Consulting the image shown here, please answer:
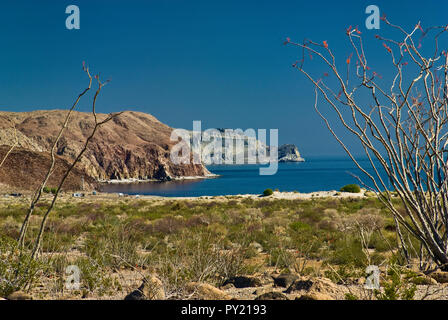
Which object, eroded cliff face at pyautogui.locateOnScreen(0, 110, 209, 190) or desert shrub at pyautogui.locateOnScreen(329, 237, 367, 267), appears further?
eroded cliff face at pyautogui.locateOnScreen(0, 110, 209, 190)

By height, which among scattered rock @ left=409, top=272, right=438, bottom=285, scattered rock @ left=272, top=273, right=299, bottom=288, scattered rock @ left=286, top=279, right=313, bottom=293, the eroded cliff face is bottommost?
scattered rock @ left=272, top=273, right=299, bottom=288

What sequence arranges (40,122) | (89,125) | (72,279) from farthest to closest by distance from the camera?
1. (89,125)
2. (40,122)
3. (72,279)

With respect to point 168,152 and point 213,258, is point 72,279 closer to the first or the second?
point 213,258

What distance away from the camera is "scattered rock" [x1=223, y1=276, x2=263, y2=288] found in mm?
6489

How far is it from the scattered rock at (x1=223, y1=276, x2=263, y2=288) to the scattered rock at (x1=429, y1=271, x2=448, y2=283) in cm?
261

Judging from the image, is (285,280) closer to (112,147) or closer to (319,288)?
(319,288)

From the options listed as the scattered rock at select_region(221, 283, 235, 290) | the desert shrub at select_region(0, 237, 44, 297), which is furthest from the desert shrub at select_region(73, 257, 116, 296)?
the scattered rock at select_region(221, 283, 235, 290)

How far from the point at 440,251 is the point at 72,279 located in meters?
5.63

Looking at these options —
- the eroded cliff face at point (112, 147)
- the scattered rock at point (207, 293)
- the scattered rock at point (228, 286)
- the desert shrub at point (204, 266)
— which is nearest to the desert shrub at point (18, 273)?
the desert shrub at point (204, 266)

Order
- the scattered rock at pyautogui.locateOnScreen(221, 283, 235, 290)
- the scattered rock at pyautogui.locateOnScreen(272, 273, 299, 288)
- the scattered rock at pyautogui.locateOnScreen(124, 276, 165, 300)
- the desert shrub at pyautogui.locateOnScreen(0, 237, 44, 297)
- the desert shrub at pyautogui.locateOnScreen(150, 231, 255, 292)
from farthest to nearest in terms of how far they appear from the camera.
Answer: the scattered rock at pyautogui.locateOnScreen(221, 283, 235, 290) → the scattered rock at pyautogui.locateOnScreen(272, 273, 299, 288) → the desert shrub at pyautogui.locateOnScreen(150, 231, 255, 292) → the desert shrub at pyautogui.locateOnScreen(0, 237, 44, 297) → the scattered rock at pyautogui.locateOnScreen(124, 276, 165, 300)

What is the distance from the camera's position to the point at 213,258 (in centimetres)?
696

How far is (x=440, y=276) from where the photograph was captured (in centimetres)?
553

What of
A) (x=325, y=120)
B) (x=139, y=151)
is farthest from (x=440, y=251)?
(x=139, y=151)

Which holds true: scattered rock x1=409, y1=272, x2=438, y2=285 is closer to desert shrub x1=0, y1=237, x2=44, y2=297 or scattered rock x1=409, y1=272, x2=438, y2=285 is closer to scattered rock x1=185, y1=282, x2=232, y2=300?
scattered rock x1=185, y1=282, x2=232, y2=300
